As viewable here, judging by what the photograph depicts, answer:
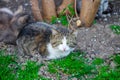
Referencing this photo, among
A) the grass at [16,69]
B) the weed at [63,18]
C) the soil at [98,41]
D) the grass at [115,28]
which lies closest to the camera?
the grass at [16,69]

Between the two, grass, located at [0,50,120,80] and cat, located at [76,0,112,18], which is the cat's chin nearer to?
grass, located at [0,50,120,80]

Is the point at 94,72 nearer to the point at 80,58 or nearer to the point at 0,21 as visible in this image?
the point at 80,58

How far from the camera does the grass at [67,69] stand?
508 centimetres

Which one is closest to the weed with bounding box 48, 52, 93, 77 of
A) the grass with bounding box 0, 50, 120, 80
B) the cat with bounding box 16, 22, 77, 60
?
the grass with bounding box 0, 50, 120, 80

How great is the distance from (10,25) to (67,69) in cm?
130

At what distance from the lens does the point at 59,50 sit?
5250 mm

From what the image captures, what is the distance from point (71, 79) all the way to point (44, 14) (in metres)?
1.80

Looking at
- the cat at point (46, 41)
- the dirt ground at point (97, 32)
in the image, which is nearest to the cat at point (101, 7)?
the dirt ground at point (97, 32)

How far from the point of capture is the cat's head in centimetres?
516

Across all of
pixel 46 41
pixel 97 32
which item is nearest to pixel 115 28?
pixel 97 32

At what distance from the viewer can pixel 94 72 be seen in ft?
17.0

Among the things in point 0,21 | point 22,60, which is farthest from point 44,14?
point 22,60

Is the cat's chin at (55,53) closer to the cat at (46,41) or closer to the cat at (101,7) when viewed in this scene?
the cat at (46,41)

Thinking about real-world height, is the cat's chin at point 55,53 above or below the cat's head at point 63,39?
below
